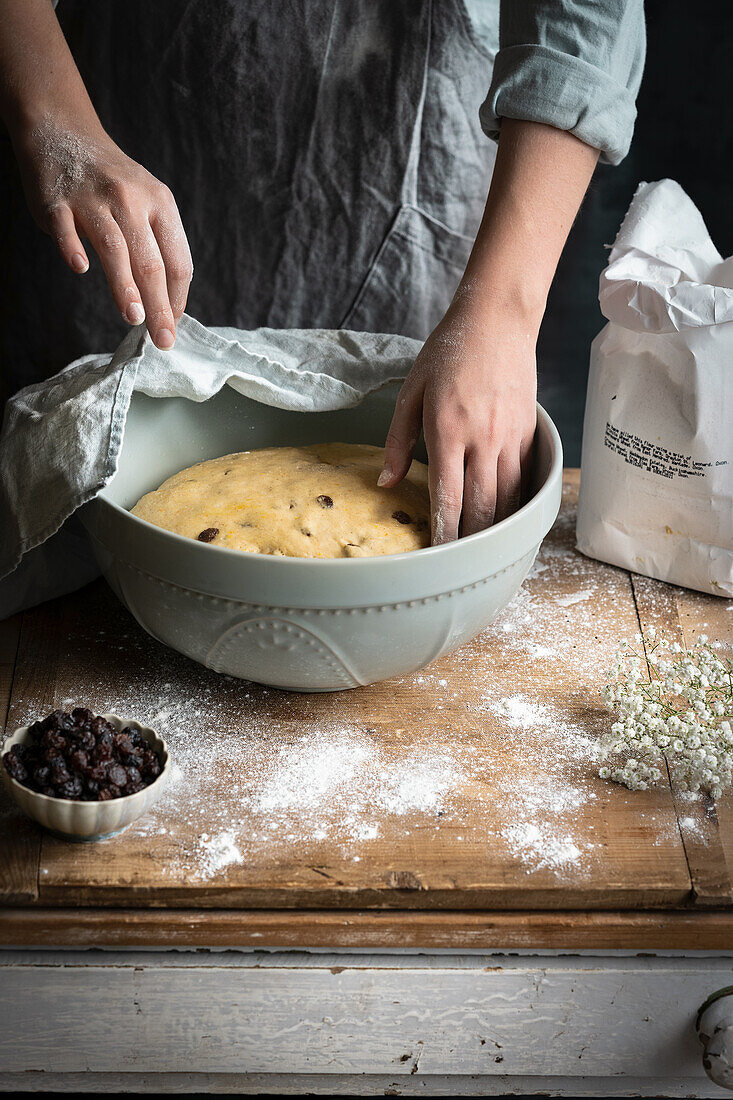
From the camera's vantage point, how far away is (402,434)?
32.7 inches

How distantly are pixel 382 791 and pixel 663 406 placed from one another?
1.54 feet

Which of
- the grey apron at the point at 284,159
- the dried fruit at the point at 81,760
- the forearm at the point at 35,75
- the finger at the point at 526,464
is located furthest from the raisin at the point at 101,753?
the grey apron at the point at 284,159

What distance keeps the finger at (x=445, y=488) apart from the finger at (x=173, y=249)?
0.83 feet

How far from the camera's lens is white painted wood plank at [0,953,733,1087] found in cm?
71

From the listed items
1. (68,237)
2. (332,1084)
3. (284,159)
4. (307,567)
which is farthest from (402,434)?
(332,1084)

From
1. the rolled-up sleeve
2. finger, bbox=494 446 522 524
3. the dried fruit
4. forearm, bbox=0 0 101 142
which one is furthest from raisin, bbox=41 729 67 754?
the rolled-up sleeve

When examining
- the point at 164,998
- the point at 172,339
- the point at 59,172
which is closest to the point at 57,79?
the point at 59,172

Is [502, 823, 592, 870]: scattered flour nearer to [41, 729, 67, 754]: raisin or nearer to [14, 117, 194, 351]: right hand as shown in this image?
[41, 729, 67, 754]: raisin

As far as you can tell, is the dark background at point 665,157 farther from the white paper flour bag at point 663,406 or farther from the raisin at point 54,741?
the raisin at point 54,741

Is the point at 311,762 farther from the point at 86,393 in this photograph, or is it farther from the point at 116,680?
the point at 86,393

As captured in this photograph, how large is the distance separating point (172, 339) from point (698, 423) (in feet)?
1.61

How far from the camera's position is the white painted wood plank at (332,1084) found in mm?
770

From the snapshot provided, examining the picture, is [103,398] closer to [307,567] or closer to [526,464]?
[307,567]

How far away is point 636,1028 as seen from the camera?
737mm
